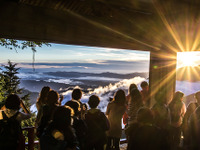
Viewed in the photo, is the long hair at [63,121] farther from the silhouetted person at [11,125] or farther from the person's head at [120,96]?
the person's head at [120,96]

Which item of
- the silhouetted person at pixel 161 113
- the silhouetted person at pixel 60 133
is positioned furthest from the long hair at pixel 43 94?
the silhouetted person at pixel 161 113

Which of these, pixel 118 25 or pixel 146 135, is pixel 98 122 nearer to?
pixel 146 135

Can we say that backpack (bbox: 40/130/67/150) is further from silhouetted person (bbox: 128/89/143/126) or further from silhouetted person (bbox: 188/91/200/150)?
silhouetted person (bbox: 188/91/200/150)

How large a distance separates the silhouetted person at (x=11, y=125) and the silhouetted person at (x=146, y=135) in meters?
1.34

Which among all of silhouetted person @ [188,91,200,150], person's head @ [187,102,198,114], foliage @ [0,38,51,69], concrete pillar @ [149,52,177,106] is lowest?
silhouetted person @ [188,91,200,150]

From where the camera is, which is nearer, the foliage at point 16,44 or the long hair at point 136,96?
the long hair at point 136,96

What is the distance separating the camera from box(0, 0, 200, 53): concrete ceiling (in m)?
2.82

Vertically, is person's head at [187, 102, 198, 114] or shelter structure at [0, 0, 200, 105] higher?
shelter structure at [0, 0, 200, 105]

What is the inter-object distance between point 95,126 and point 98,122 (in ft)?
0.22

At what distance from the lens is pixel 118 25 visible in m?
3.63

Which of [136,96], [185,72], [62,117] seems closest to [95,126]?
[62,117]

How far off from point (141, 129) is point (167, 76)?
9.85 ft

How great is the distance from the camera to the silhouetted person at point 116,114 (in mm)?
2862

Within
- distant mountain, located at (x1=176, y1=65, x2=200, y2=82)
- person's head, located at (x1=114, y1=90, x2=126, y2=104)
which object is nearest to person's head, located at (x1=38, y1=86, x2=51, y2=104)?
person's head, located at (x1=114, y1=90, x2=126, y2=104)
